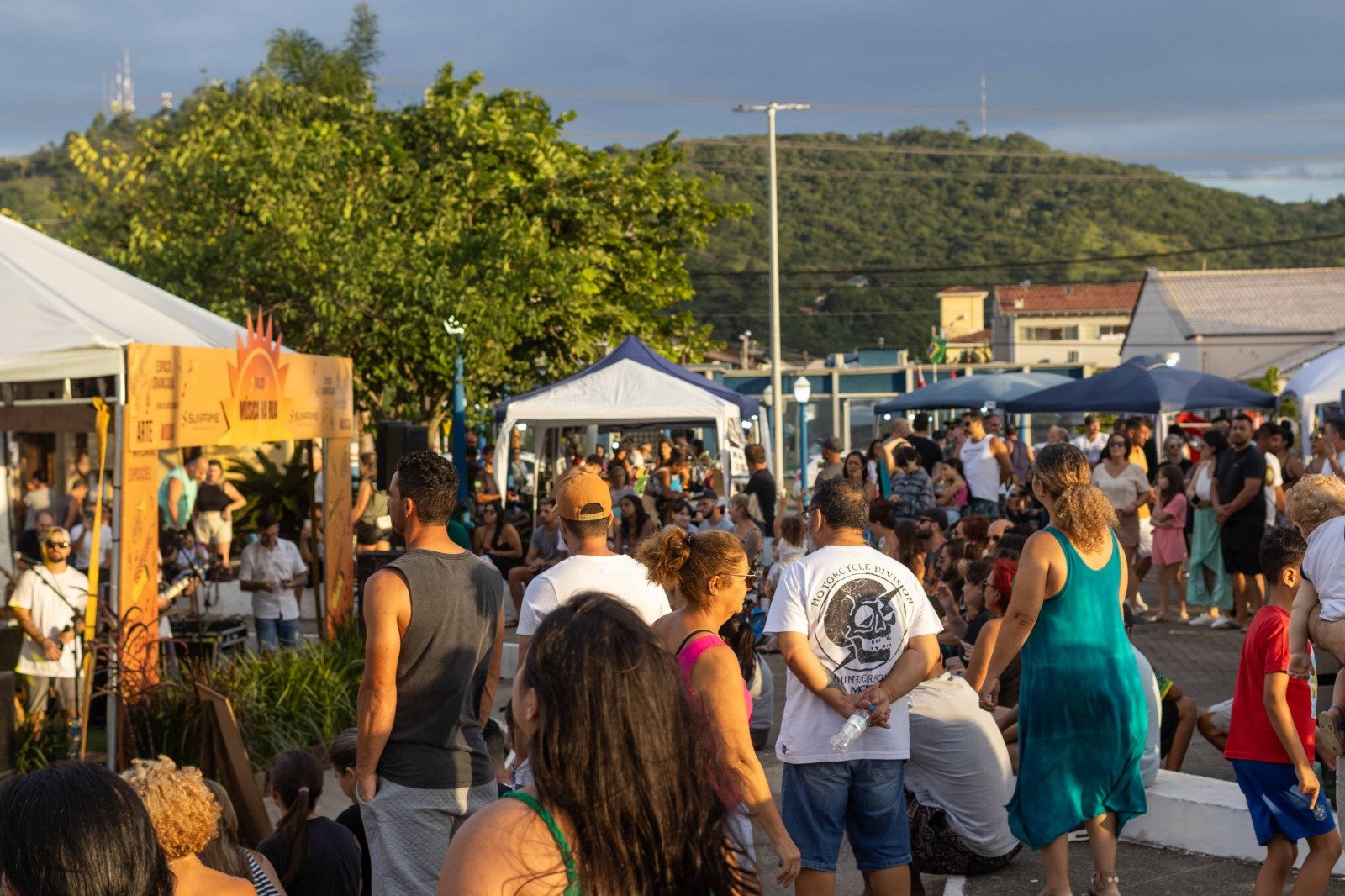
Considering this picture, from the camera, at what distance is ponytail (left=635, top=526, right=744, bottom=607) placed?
4402mm

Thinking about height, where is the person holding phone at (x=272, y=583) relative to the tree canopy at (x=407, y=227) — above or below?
below

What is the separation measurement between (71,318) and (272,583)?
438 cm

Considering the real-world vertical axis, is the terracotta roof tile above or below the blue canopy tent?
above

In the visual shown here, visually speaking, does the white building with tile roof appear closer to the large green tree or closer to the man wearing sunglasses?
the large green tree

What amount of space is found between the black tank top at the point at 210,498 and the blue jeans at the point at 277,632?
3631 mm

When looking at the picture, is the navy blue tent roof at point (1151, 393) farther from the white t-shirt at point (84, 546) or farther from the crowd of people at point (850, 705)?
the white t-shirt at point (84, 546)

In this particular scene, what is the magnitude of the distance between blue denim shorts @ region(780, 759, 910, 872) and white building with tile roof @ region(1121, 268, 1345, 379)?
56.3m

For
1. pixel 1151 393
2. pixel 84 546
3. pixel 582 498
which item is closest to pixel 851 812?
pixel 582 498

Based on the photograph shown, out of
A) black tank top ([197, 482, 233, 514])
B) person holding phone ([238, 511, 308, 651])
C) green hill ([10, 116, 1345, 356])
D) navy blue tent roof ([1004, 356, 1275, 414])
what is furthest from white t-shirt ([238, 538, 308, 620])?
green hill ([10, 116, 1345, 356])

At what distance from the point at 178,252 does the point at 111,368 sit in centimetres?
1526

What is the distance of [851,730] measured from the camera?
4.70 metres

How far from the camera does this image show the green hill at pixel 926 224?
9288 cm

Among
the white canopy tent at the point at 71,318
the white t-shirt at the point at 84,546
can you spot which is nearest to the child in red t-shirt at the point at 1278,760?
the white canopy tent at the point at 71,318

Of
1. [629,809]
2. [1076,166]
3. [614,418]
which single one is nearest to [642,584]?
[629,809]
